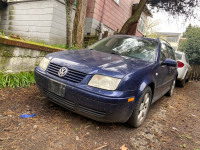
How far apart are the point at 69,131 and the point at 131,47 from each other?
2.07 metres

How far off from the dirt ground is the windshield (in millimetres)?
1338

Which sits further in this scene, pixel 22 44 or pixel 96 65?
pixel 22 44

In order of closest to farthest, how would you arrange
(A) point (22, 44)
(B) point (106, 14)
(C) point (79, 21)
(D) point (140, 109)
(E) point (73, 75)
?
(E) point (73, 75)
(D) point (140, 109)
(A) point (22, 44)
(C) point (79, 21)
(B) point (106, 14)

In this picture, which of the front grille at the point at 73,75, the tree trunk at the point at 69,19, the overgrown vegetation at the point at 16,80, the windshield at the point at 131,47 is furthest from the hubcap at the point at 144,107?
the tree trunk at the point at 69,19

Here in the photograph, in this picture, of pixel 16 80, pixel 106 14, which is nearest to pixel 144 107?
pixel 16 80

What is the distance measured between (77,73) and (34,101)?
1.29m

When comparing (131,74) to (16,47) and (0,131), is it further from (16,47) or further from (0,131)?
(16,47)

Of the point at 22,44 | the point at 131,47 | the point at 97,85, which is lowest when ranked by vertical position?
the point at 97,85

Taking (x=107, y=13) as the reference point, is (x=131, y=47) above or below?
below

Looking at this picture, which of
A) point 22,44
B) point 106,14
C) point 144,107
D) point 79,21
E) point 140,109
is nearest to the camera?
point 140,109

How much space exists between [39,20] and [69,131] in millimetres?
6860

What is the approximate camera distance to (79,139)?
6.77 ft

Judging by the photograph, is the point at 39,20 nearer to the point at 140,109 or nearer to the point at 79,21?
the point at 79,21

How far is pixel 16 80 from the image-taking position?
3.38m
